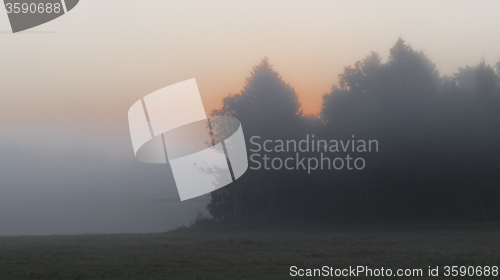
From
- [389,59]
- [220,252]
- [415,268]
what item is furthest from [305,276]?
[389,59]

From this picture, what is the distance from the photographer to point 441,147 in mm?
31391

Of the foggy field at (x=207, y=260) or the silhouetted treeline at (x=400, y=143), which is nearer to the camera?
the foggy field at (x=207, y=260)

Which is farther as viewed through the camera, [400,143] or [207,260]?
[400,143]

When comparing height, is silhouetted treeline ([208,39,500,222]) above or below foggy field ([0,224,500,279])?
above

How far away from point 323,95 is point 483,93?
12171 mm

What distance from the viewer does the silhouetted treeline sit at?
3108 centimetres

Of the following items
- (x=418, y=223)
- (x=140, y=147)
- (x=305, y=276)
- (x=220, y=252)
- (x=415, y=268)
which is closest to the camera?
(x=305, y=276)

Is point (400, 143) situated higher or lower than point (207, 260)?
higher

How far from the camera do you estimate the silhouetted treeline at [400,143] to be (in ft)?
102

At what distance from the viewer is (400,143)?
105ft

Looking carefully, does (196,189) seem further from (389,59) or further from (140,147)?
(389,59)

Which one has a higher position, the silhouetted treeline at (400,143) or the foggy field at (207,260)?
the silhouetted treeline at (400,143)

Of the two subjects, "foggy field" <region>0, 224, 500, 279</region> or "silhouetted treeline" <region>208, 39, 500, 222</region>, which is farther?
"silhouetted treeline" <region>208, 39, 500, 222</region>

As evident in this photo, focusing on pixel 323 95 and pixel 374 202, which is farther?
pixel 323 95
